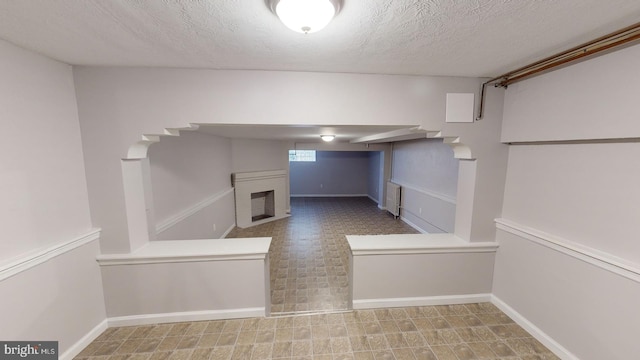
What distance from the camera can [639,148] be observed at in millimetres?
1376

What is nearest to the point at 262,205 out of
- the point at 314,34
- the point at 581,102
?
the point at 314,34

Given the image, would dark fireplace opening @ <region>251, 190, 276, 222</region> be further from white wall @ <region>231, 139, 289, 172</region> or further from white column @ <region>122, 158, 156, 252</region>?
white column @ <region>122, 158, 156, 252</region>

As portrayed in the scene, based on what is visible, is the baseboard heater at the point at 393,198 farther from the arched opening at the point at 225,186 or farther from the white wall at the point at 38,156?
the white wall at the point at 38,156

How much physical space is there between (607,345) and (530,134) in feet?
5.13

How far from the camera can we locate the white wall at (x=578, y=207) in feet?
4.68

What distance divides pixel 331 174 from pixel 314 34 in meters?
7.80

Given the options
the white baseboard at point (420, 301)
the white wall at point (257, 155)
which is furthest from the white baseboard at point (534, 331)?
the white wall at point (257, 155)

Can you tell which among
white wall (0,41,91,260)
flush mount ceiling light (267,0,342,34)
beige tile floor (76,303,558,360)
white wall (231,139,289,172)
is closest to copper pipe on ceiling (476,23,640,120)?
flush mount ceiling light (267,0,342,34)

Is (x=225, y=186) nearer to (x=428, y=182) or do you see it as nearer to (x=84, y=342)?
(x=84, y=342)

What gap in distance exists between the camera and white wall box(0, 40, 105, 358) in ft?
4.66

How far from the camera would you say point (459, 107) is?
7.09ft

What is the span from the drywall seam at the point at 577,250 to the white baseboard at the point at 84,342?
12.6 feet

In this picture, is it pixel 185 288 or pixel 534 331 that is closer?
pixel 534 331

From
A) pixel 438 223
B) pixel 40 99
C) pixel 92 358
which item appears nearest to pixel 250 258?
pixel 92 358
